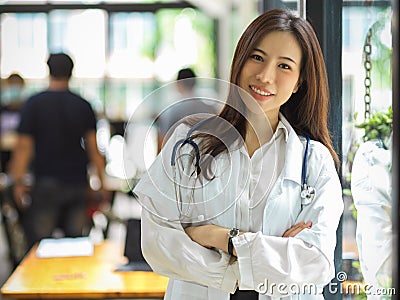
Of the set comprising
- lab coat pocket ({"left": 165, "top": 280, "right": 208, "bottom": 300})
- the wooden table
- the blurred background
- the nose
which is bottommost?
the wooden table

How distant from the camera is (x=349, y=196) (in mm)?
1825

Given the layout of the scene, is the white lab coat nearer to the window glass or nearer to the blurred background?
the window glass

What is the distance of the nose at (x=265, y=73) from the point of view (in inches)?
66.1

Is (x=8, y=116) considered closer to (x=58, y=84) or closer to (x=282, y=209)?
(x=58, y=84)

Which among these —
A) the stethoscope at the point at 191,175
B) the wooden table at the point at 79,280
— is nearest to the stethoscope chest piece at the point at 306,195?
the stethoscope at the point at 191,175

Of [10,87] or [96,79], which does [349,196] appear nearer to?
[10,87]

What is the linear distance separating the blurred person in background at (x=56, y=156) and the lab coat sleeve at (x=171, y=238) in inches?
Result: 120

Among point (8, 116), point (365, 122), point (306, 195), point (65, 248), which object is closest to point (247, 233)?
point (306, 195)

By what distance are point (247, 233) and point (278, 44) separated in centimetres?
38

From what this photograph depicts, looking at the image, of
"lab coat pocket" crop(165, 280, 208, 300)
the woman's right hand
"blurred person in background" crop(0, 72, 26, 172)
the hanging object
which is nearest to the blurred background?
"blurred person in background" crop(0, 72, 26, 172)

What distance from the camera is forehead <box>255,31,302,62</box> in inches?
66.2

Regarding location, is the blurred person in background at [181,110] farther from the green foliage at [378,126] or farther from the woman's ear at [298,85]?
the green foliage at [378,126]

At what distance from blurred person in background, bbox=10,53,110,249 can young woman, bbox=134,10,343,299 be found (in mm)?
3054

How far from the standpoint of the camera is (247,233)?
168 centimetres
